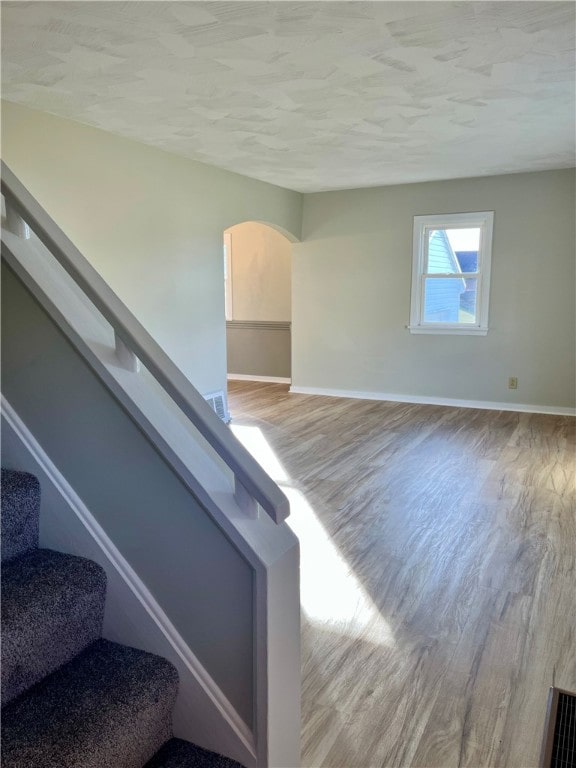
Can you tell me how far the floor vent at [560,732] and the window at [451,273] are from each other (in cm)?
462

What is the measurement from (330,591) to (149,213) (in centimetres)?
332

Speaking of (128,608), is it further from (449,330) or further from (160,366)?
(449,330)

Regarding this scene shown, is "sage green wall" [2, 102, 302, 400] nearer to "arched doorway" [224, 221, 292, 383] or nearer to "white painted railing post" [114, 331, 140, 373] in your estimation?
"arched doorway" [224, 221, 292, 383]

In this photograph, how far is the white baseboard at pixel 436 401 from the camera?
5.76 m

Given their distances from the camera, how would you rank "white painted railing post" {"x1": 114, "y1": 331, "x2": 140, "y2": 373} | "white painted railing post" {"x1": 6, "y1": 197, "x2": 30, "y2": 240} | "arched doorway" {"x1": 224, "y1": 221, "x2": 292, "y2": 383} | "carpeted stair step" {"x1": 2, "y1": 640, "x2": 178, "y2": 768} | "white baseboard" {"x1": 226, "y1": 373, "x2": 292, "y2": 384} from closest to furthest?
"carpeted stair step" {"x1": 2, "y1": 640, "x2": 178, "y2": 768}, "white painted railing post" {"x1": 114, "y1": 331, "x2": 140, "y2": 373}, "white painted railing post" {"x1": 6, "y1": 197, "x2": 30, "y2": 240}, "arched doorway" {"x1": 224, "y1": 221, "x2": 292, "y2": 383}, "white baseboard" {"x1": 226, "y1": 373, "x2": 292, "y2": 384}

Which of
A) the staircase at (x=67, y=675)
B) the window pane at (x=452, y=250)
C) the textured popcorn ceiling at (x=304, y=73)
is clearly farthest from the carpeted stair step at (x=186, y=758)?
the window pane at (x=452, y=250)

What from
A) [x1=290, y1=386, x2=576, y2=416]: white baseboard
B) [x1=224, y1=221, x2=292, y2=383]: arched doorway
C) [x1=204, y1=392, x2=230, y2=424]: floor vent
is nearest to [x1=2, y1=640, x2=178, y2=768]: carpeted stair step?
[x1=204, y1=392, x2=230, y2=424]: floor vent

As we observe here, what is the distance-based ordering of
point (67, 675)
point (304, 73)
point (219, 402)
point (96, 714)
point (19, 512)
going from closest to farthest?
1. point (96, 714)
2. point (67, 675)
3. point (19, 512)
4. point (304, 73)
5. point (219, 402)

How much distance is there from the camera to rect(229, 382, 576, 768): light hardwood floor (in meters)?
1.67

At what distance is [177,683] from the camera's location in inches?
54.6

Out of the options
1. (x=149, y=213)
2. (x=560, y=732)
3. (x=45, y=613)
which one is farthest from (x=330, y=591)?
(x=149, y=213)

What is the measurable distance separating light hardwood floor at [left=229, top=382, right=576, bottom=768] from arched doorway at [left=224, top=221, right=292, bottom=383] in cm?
320

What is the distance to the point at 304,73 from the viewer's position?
2.81 metres

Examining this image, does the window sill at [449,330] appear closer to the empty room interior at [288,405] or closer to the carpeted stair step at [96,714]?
the empty room interior at [288,405]
